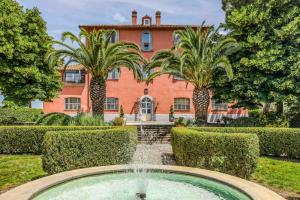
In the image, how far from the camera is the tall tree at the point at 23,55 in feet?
74.1

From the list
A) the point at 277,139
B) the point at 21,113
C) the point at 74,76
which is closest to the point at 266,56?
the point at 277,139

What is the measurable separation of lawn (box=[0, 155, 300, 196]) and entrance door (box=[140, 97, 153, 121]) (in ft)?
65.8

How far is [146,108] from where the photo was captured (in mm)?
32656

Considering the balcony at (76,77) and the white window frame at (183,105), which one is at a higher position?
the balcony at (76,77)

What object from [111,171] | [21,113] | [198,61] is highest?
[198,61]

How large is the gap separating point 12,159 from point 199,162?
907cm

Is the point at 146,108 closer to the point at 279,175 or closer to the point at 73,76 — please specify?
the point at 73,76

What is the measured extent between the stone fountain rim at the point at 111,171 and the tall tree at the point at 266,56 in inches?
527

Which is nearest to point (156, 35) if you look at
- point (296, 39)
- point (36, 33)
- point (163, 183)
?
Answer: point (36, 33)

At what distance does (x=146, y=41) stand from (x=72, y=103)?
461 inches

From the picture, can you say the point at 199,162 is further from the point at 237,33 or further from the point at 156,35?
the point at 156,35

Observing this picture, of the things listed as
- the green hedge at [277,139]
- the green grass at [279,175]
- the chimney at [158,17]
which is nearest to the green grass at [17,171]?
the green hedge at [277,139]

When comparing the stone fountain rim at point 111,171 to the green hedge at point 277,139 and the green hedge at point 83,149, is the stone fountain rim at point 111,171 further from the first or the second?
the green hedge at point 277,139

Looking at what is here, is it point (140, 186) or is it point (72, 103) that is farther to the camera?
point (72, 103)
